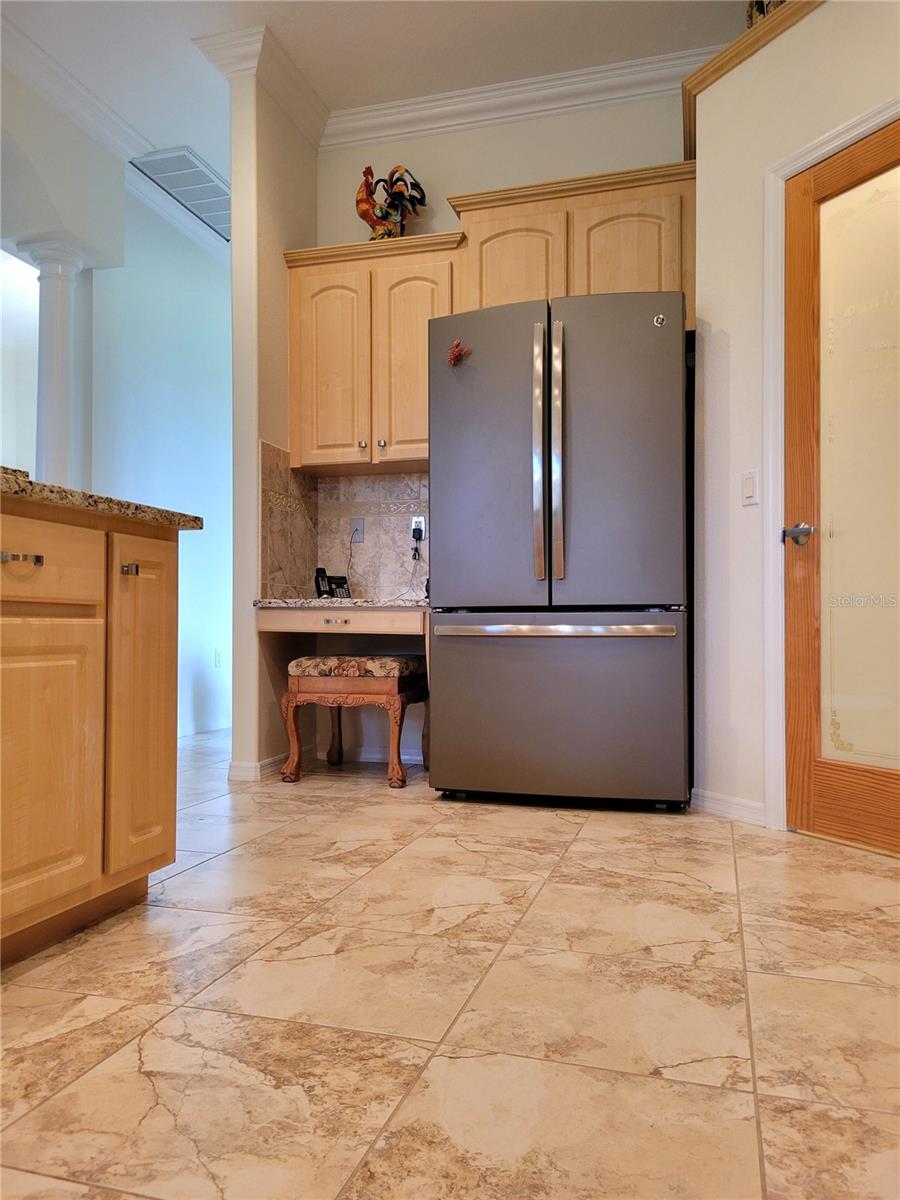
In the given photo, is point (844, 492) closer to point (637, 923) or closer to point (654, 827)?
point (654, 827)

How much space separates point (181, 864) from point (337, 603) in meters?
1.42

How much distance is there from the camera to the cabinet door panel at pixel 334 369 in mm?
3795

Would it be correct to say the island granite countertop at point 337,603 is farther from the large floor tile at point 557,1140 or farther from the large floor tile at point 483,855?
the large floor tile at point 557,1140

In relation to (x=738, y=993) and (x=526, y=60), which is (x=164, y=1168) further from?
(x=526, y=60)

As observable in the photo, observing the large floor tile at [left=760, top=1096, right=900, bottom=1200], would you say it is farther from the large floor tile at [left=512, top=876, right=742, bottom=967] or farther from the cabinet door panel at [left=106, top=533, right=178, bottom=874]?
the cabinet door panel at [left=106, top=533, right=178, bottom=874]

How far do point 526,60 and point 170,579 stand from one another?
123 inches

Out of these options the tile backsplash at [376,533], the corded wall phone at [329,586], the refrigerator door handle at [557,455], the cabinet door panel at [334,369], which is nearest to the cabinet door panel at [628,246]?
the refrigerator door handle at [557,455]

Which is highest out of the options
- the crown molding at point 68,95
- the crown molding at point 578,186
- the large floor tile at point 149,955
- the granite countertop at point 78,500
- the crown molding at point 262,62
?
the crown molding at point 68,95

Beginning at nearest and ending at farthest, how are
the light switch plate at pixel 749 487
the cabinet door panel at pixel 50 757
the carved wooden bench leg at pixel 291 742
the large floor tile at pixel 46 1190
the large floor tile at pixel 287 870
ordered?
the large floor tile at pixel 46 1190, the cabinet door panel at pixel 50 757, the large floor tile at pixel 287 870, the light switch plate at pixel 749 487, the carved wooden bench leg at pixel 291 742

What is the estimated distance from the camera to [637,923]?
1.74 metres

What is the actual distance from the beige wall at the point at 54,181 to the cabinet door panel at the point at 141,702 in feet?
10.1

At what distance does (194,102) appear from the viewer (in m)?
3.99

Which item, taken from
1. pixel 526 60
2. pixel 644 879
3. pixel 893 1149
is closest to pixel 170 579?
pixel 644 879

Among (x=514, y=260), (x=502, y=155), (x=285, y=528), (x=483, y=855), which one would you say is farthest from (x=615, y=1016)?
(x=502, y=155)
